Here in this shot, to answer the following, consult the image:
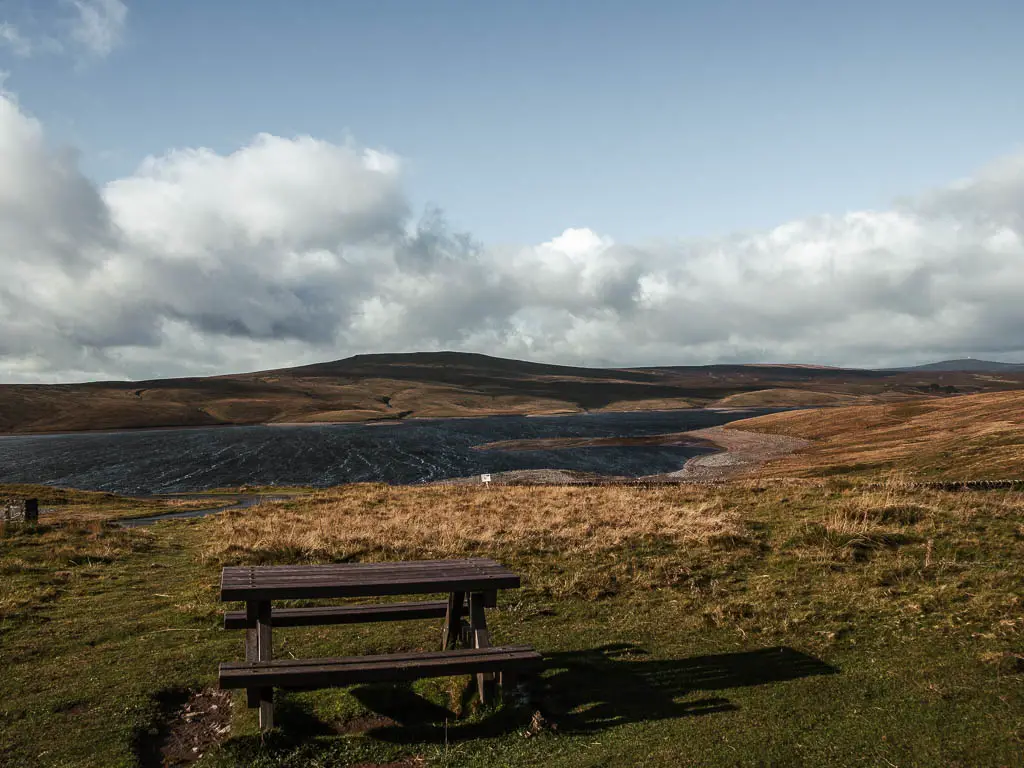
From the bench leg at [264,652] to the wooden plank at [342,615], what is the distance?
3.26ft

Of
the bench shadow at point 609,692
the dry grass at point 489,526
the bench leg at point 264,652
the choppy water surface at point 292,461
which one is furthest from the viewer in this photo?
the choppy water surface at point 292,461

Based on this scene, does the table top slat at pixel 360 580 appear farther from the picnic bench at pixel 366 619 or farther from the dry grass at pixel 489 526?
the dry grass at pixel 489 526

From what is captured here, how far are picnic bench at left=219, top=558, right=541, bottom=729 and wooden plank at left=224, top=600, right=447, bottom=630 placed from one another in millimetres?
15

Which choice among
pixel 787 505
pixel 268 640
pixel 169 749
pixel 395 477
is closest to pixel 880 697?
pixel 268 640

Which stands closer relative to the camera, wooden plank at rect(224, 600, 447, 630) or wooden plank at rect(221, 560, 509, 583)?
wooden plank at rect(221, 560, 509, 583)

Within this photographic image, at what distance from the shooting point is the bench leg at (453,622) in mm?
9594

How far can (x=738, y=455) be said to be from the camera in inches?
3204

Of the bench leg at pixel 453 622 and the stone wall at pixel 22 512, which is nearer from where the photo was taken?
the bench leg at pixel 453 622

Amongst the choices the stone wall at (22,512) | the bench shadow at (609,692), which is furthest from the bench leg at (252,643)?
the stone wall at (22,512)

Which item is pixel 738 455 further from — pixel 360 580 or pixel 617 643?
pixel 360 580

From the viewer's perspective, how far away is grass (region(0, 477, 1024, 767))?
23.0 ft

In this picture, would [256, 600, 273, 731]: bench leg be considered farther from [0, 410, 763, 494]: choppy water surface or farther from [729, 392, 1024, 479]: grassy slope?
[0, 410, 763, 494]: choppy water surface

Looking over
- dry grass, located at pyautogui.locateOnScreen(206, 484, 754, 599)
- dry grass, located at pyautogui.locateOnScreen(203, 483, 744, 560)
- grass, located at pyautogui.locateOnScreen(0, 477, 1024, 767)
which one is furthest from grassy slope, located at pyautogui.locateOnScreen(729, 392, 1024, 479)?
dry grass, located at pyautogui.locateOnScreen(206, 484, 754, 599)

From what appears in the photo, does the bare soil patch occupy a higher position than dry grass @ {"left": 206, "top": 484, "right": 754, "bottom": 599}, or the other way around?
the bare soil patch
